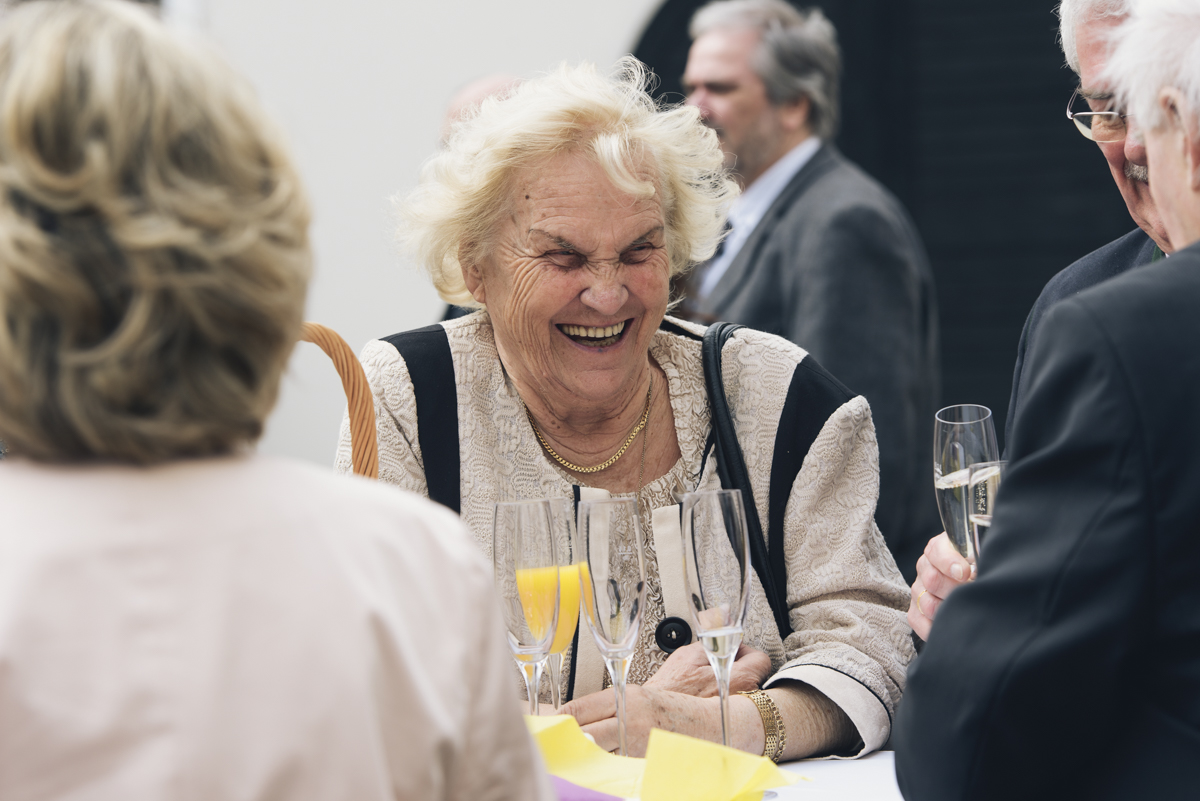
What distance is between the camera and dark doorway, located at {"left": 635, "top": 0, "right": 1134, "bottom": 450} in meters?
5.33

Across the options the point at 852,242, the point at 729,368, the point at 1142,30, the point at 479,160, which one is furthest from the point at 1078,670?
the point at 852,242

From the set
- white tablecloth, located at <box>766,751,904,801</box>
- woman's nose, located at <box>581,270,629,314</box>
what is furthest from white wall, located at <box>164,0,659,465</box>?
white tablecloth, located at <box>766,751,904,801</box>

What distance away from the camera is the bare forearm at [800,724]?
1.95 meters

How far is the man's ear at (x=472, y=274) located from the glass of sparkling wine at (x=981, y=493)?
1.14 metres

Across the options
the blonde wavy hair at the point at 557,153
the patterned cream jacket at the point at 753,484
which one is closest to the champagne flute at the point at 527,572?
the patterned cream jacket at the point at 753,484

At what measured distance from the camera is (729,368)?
250cm

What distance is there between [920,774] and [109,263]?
961mm

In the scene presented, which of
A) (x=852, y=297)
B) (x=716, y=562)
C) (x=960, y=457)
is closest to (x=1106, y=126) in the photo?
(x=960, y=457)

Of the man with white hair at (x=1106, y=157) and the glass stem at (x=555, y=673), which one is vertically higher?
the man with white hair at (x=1106, y=157)

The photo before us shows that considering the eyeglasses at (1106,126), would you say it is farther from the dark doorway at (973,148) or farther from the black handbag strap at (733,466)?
the dark doorway at (973,148)

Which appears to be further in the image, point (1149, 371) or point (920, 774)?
point (920, 774)

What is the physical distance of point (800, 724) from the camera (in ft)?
6.56

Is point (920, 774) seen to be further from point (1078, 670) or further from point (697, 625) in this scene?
point (697, 625)

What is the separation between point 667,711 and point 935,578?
1.52 feet
